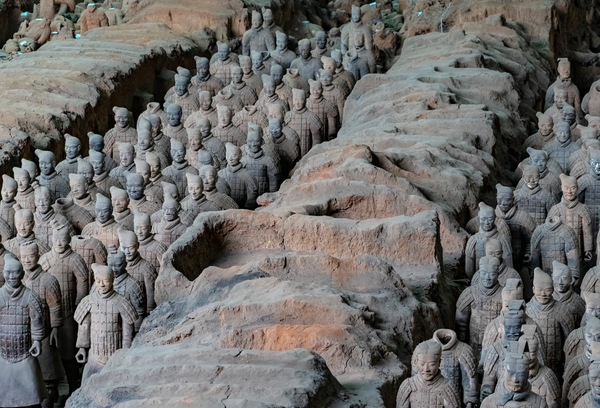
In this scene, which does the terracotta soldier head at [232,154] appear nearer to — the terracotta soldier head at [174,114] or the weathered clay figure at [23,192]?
the terracotta soldier head at [174,114]

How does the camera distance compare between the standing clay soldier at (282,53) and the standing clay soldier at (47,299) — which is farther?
the standing clay soldier at (282,53)

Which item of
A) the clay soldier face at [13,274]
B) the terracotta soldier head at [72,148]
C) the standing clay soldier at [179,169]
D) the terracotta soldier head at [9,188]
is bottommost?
the standing clay soldier at [179,169]

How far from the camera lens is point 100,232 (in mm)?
8633

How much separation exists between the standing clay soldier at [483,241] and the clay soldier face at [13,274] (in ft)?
10.6

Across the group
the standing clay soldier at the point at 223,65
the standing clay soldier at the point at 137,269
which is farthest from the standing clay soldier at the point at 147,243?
the standing clay soldier at the point at 223,65

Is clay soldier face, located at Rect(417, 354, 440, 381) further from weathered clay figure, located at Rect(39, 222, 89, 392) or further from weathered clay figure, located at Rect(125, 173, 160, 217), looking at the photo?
weathered clay figure, located at Rect(125, 173, 160, 217)

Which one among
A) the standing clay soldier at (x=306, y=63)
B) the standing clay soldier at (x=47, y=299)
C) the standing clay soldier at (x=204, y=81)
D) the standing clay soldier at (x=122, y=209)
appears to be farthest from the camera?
the standing clay soldier at (x=306, y=63)

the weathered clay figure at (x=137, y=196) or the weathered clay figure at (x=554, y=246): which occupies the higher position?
the weathered clay figure at (x=137, y=196)

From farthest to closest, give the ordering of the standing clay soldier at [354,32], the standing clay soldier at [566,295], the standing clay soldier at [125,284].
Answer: the standing clay soldier at [354,32], the standing clay soldier at [125,284], the standing clay soldier at [566,295]

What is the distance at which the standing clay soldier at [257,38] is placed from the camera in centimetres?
1452

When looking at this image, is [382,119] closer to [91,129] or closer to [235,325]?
[91,129]

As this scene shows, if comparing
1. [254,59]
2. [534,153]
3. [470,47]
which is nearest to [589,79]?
[470,47]

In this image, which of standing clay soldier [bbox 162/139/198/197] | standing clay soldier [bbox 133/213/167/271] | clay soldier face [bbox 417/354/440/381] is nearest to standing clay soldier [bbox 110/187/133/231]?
standing clay soldier [bbox 133/213/167/271]

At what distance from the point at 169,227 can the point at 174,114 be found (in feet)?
10.4
